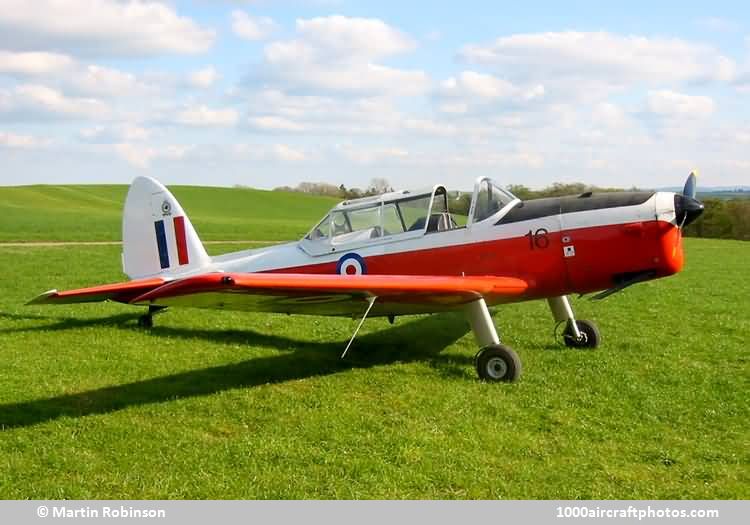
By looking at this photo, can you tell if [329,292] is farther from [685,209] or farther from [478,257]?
[685,209]

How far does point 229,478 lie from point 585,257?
4.60m

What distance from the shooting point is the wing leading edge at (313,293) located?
517cm

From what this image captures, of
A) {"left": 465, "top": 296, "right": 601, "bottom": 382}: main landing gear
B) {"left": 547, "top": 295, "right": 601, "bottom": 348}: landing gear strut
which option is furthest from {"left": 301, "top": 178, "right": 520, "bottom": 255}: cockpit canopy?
{"left": 547, "top": 295, "right": 601, "bottom": 348}: landing gear strut

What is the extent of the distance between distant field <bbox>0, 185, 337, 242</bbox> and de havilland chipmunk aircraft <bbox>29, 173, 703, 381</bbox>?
31.5 meters

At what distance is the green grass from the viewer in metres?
4.37

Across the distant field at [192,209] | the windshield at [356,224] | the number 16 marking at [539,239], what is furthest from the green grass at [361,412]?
the distant field at [192,209]

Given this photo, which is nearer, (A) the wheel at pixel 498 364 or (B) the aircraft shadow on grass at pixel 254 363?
(B) the aircraft shadow on grass at pixel 254 363

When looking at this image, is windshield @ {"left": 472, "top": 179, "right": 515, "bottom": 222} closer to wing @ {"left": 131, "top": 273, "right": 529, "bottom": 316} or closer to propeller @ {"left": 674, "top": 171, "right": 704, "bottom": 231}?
wing @ {"left": 131, "top": 273, "right": 529, "bottom": 316}

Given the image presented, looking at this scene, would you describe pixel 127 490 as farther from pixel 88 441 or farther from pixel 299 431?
pixel 299 431

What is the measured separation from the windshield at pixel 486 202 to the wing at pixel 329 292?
0.82m

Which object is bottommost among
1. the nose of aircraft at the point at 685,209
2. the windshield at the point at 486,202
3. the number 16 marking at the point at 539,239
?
the number 16 marking at the point at 539,239

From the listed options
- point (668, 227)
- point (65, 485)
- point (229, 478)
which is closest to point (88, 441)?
point (65, 485)

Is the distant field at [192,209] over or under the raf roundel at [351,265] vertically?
over

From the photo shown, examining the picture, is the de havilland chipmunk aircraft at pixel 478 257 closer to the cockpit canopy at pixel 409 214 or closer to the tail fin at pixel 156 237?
the cockpit canopy at pixel 409 214
